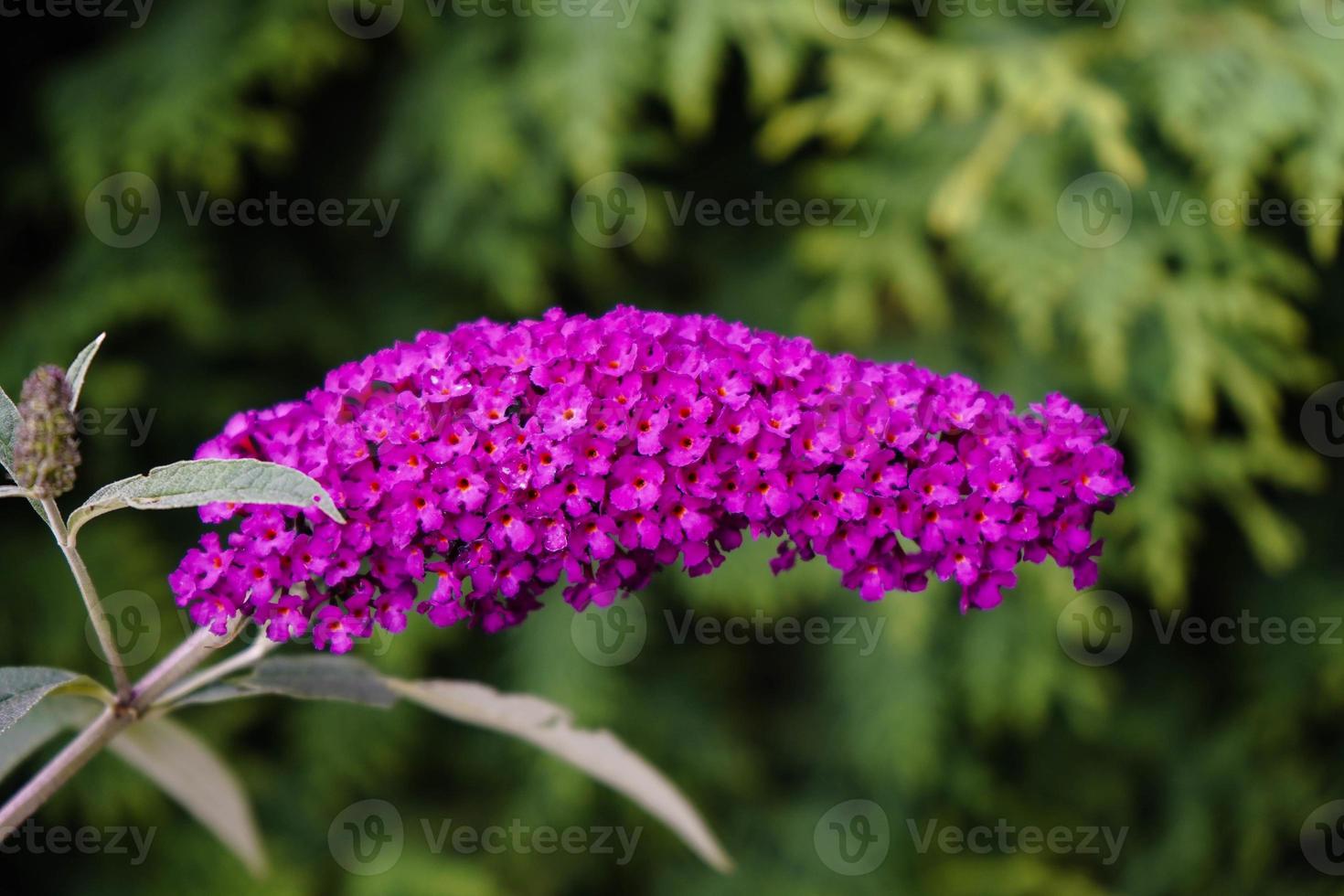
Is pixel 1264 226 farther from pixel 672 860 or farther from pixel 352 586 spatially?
pixel 352 586

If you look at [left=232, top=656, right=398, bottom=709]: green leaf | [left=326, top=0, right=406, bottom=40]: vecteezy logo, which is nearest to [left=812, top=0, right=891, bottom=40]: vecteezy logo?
[left=326, top=0, right=406, bottom=40]: vecteezy logo

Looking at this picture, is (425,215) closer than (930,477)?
No

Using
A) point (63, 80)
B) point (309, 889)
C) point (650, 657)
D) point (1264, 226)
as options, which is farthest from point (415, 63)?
point (1264, 226)
